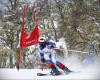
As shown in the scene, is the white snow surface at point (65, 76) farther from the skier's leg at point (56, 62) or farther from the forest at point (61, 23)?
the forest at point (61, 23)

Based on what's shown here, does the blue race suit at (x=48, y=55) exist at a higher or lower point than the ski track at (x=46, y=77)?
higher

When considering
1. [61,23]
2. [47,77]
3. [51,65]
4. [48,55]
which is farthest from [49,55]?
[61,23]

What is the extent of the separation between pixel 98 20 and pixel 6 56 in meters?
2.10

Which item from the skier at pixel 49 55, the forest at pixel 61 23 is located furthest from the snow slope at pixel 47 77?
the forest at pixel 61 23

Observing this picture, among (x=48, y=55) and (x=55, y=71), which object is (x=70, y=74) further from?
(x=48, y=55)

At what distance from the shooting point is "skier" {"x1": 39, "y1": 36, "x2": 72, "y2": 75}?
4.42 meters

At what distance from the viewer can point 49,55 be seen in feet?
14.6

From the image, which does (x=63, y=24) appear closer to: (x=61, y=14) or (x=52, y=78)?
(x=61, y=14)

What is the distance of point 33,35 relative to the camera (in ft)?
14.8

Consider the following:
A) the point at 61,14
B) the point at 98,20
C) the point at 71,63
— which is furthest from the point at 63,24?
the point at 71,63

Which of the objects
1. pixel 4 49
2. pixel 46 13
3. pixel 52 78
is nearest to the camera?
pixel 52 78

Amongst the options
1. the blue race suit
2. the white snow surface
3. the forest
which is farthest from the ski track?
the forest

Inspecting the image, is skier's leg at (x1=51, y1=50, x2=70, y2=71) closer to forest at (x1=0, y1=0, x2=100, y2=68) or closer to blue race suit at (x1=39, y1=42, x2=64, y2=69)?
blue race suit at (x1=39, y1=42, x2=64, y2=69)

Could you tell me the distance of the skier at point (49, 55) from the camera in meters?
4.42
